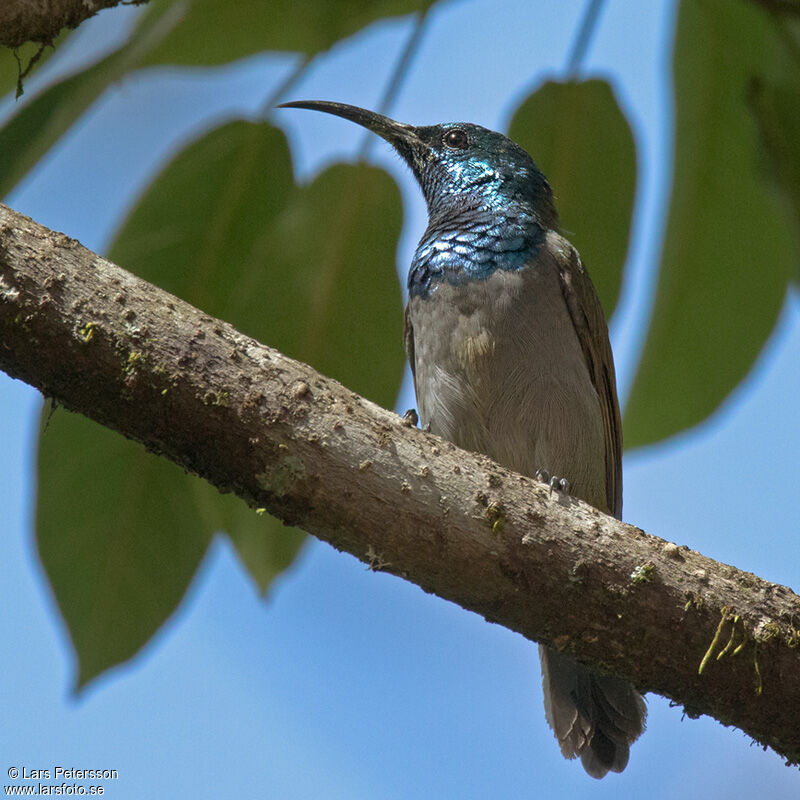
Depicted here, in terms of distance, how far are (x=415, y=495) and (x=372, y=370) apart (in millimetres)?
1519

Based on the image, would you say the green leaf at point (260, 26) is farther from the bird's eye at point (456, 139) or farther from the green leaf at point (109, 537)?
the green leaf at point (109, 537)

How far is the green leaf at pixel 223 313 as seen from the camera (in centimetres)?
362

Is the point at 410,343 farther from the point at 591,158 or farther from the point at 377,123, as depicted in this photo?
the point at 377,123

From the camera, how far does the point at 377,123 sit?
17.7 feet

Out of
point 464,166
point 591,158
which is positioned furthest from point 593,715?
point 464,166

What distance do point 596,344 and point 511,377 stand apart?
1.79 ft

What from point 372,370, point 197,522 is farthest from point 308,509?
point 372,370

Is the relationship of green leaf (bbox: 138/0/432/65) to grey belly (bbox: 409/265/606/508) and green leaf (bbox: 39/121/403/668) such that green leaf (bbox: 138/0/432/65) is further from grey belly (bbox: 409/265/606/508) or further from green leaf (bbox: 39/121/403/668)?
grey belly (bbox: 409/265/606/508)

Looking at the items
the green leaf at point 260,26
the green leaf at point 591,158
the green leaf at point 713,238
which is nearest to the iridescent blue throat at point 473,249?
the green leaf at point 591,158

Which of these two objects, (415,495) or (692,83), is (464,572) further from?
(692,83)

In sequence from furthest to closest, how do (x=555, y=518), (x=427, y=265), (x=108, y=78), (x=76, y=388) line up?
(x=427, y=265) < (x=108, y=78) < (x=555, y=518) < (x=76, y=388)

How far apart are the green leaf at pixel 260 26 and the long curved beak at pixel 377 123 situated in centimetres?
54

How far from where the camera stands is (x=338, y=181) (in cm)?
432

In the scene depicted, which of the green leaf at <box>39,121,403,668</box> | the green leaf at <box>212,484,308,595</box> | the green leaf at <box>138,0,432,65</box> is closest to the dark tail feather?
the green leaf at <box>212,484,308,595</box>
